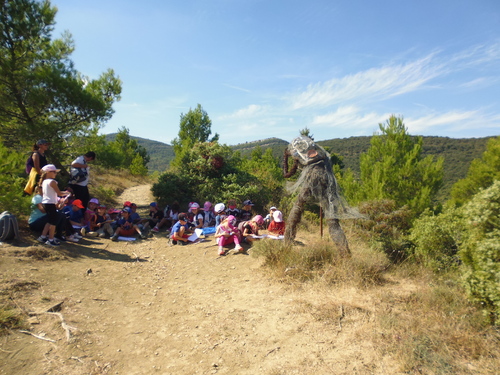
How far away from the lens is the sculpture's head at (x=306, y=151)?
4.81m

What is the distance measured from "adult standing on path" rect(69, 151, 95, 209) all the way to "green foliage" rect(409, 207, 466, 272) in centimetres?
703

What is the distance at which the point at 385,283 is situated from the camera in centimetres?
395

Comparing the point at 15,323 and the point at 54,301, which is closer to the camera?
the point at 15,323

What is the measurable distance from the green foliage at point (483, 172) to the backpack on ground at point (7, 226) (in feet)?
61.1

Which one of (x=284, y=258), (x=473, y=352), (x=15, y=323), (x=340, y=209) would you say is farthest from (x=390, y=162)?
(x=15, y=323)

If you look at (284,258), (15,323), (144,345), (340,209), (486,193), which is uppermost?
(486,193)

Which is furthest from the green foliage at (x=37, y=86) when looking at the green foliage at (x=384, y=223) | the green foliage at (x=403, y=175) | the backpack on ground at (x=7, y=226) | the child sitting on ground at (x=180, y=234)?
the green foliage at (x=403, y=175)

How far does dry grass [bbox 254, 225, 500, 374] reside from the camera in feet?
7.74

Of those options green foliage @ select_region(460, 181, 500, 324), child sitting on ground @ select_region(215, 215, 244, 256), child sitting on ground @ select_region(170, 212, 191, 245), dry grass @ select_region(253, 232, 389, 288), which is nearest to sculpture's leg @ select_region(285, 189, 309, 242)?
dry grass @ select_region(253, 232, 389, 288)

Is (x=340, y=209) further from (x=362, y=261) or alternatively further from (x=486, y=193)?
(x=486, y=193)

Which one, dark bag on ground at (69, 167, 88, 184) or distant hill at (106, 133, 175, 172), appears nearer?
dark bag on ground at (69, 167, 88, 184)

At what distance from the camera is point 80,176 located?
21.5 ft

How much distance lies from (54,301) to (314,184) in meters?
3.99

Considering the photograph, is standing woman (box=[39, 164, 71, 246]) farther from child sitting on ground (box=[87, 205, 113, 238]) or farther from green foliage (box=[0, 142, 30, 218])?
child sitting on ground (box=[87, 205, 113, 238])
